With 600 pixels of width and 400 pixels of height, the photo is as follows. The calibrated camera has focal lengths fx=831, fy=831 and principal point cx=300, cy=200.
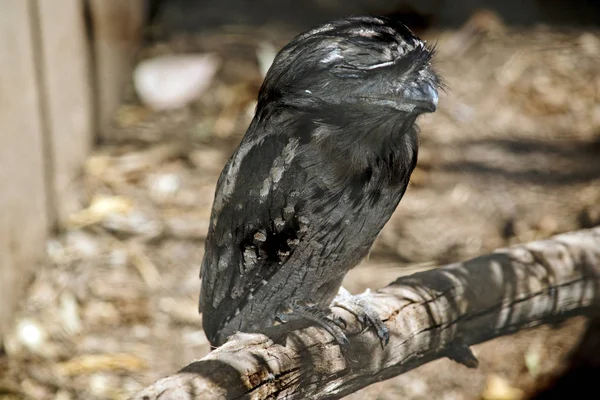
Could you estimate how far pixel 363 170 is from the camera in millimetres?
1943

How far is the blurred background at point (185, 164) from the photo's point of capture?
334cm

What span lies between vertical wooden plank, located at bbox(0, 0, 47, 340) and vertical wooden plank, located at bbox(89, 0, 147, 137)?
2.68ft

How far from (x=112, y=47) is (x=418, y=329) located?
9.91ft

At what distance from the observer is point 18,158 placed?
3.53m

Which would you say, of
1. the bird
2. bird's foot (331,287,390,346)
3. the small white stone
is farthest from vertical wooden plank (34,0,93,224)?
bird's foot (331,287,390,346)

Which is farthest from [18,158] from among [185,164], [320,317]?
[320,317]

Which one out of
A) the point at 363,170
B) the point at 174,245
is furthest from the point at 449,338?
the point at 174,245

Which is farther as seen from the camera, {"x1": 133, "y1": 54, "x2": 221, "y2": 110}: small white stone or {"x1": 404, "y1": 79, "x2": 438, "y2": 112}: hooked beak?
{"x1": 133, "y1": 54, "x2": 221, "y2": 110}: small white stone

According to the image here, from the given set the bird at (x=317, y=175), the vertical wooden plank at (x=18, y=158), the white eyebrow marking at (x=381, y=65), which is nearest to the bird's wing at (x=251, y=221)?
the bird at (x=317, y=175)

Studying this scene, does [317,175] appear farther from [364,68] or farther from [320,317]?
[320,317]

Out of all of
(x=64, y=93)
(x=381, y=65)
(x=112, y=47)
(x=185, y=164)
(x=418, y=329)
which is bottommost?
(x=418, y=329)

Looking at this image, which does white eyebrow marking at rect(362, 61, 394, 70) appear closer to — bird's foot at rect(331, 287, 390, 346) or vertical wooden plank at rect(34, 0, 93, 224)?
bird's foot at rect(331, 287, 390, 346)

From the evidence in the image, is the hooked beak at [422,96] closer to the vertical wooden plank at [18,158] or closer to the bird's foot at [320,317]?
the bird's foot at [320,317]

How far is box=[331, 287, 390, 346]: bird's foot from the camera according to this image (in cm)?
212
